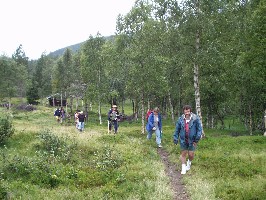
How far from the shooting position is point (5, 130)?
65.7 feet

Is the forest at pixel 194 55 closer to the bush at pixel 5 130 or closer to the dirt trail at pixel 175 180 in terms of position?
the dirt trail at pixel 175 180

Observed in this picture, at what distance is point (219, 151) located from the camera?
2133 cm

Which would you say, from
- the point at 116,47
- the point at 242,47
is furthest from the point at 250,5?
the point at 116,47

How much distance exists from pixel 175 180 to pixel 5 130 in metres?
11.4

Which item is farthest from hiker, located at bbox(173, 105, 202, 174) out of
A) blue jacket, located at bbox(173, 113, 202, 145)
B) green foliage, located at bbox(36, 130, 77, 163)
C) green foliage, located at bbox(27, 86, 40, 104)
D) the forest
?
green foliage, located at bbox(27, 86, 40, 104)

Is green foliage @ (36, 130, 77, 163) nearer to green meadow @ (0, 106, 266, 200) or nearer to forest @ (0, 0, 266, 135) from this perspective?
green meadow @ (0, 106, 266, 200)

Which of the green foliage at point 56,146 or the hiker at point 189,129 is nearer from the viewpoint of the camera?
the hiker at point 189,129

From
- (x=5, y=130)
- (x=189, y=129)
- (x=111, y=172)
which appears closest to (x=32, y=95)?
(x=5, y=130)

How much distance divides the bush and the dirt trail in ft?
31.3

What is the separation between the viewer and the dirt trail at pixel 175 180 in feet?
40.0

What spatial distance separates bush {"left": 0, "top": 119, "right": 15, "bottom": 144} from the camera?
64.9 feet

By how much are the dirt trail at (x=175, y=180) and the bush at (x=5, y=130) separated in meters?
9.54

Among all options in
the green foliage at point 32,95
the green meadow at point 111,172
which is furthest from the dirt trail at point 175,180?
the green foliage at point 32,95

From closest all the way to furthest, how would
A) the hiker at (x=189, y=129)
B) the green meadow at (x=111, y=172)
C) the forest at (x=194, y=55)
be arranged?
1. the green meadow at (x=111, y=172)
2. the hiker at (x=189, y=129)
3. the forest at (x=194, y=55)
